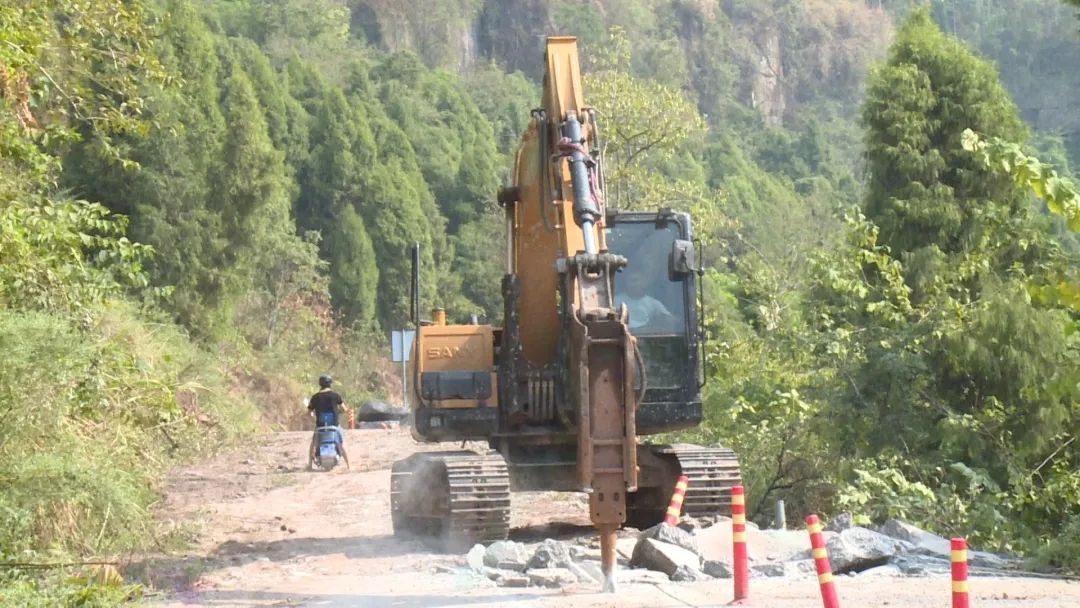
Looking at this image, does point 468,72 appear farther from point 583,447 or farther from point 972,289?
point 583,447

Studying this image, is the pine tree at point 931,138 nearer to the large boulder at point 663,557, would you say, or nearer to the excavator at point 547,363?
the excavator at point 547,363

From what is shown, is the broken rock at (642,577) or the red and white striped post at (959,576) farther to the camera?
the broken rock at (642,577)

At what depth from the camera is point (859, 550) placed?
500 inches

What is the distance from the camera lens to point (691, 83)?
130 metres

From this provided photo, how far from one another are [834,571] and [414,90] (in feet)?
262

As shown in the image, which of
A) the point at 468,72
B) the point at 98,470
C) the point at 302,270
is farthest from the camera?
the point at 468,72

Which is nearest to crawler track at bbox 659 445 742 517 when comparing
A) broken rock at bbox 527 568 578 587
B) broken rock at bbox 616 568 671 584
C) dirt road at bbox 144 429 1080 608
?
dirt road at bbox 144 429 1080 608

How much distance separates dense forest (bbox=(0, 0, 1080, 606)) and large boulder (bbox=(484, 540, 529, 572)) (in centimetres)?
303

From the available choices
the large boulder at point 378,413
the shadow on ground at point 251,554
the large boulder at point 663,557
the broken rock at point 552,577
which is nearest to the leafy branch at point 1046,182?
the large boulder at point 663,557

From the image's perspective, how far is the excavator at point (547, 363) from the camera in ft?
46.3

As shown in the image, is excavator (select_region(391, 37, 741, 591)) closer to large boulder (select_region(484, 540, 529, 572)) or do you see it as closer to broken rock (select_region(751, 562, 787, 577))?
large boulder (select_region(484, 540, 529, 572))

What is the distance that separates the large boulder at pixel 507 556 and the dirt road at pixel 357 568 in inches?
12.0

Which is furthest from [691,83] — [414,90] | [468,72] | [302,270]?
[302,270]

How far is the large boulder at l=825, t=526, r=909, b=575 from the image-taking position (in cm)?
1259
